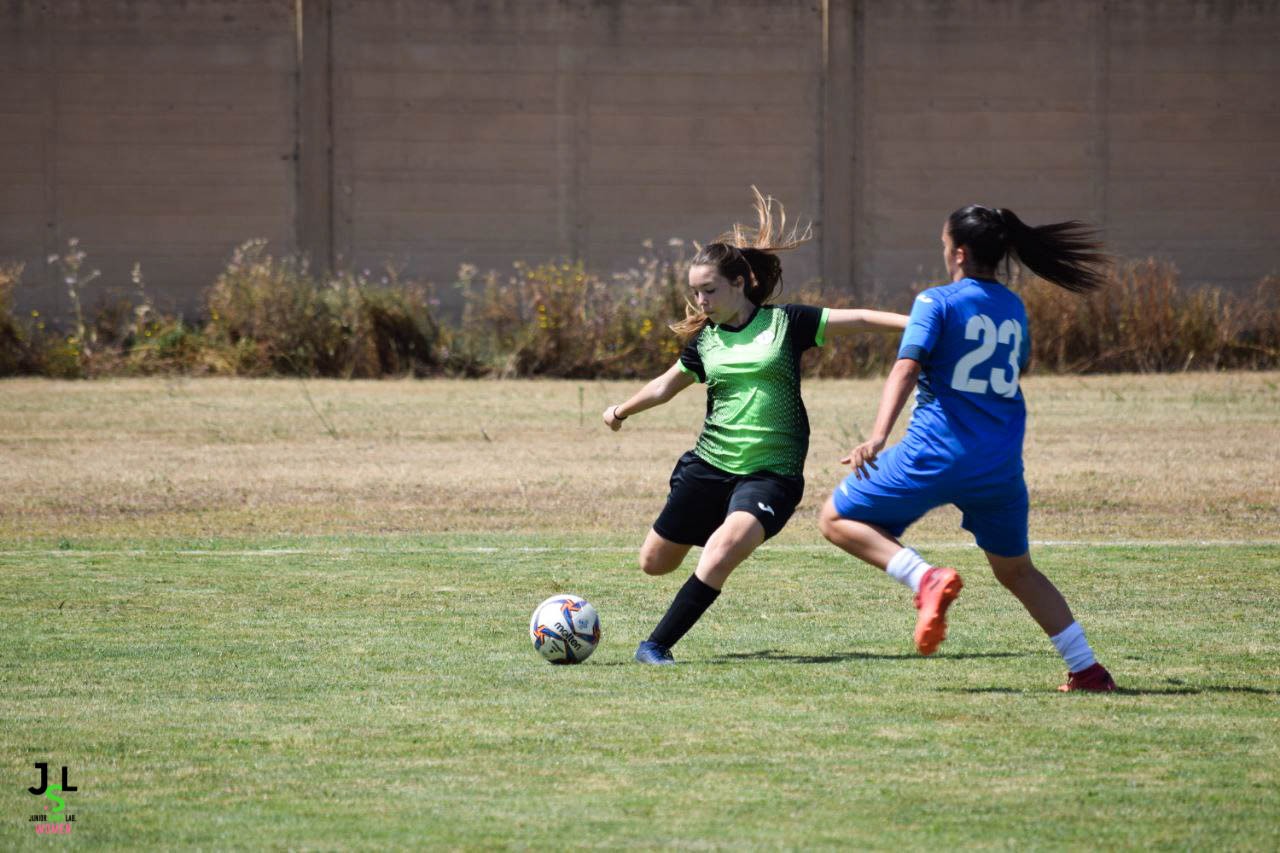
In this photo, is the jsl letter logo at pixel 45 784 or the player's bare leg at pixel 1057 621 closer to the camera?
the jsl letter logo at pixel 45 784

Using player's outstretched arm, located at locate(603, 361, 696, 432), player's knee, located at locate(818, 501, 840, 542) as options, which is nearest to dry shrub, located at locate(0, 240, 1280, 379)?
player's outstretched arm, located at locate(603, 361, 696, 432)

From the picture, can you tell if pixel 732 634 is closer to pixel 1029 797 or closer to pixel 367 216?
pixel 1029 797

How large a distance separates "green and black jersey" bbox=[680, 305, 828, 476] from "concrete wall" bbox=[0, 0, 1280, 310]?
56.3ft

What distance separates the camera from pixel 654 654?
647cm

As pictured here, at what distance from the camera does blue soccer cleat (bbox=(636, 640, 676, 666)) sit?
646 centimetres

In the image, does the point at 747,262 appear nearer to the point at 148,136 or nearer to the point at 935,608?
the point at 935,608

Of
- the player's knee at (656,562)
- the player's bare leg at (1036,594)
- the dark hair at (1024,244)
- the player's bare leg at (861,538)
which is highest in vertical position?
the dark hair at (1024,244)

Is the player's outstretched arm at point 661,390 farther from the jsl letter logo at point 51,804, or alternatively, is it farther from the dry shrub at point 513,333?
the dry shrub at point 513,333

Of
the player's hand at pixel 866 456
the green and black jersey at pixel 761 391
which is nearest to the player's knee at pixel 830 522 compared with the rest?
the player's hand at pixel 866 456

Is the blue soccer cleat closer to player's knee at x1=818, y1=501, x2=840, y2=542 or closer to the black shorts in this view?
the black shorts

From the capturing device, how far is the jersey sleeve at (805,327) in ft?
21.7

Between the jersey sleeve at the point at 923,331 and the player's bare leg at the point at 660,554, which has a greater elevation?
the jersey sleeve at the point at 923,331

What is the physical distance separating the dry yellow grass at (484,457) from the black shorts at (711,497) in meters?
3.97

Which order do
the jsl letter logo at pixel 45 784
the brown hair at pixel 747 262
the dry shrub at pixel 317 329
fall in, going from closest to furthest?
the jsl letter logo at pixel 45 784, the brown hair at pixel 747 262, the dry shrub at pixel 317 329
